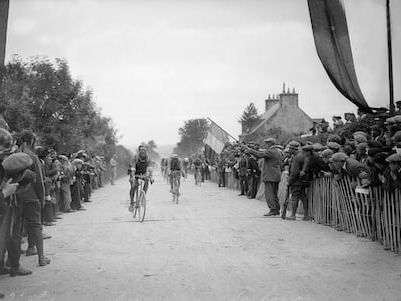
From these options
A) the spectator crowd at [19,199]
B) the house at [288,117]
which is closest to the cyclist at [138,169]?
the spectator crowd at [19,199]

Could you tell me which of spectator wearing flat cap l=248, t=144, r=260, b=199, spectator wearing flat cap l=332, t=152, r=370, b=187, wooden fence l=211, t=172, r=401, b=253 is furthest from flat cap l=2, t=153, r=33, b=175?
spectator wearing flat cap l=248, t=144, r=260, b=199

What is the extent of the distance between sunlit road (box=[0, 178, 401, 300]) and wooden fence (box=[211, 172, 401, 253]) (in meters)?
0.28

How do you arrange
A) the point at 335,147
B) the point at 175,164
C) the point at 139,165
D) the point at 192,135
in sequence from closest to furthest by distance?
the point at 335,147
the point at 139,165
the point at 175,164
the point at 192,135

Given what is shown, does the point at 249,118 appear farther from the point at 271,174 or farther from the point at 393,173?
the point at 393,173

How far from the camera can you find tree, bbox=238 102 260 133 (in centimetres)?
6579

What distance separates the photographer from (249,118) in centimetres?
6794

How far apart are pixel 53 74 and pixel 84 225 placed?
15943 mm

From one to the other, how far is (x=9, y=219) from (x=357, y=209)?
659 cm

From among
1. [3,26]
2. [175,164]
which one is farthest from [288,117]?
[3,26]

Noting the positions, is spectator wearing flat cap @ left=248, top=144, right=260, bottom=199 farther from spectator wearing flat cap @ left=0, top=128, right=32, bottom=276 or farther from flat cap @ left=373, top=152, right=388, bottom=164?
spectator wearing flat cap @ left=0, top=128, right=32, bottom=276

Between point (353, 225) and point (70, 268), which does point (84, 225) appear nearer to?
point (70, 268)

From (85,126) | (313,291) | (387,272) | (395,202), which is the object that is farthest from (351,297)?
(85,126)

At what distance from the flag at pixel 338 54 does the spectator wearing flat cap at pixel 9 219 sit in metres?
4.85

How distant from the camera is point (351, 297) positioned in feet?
17.6
